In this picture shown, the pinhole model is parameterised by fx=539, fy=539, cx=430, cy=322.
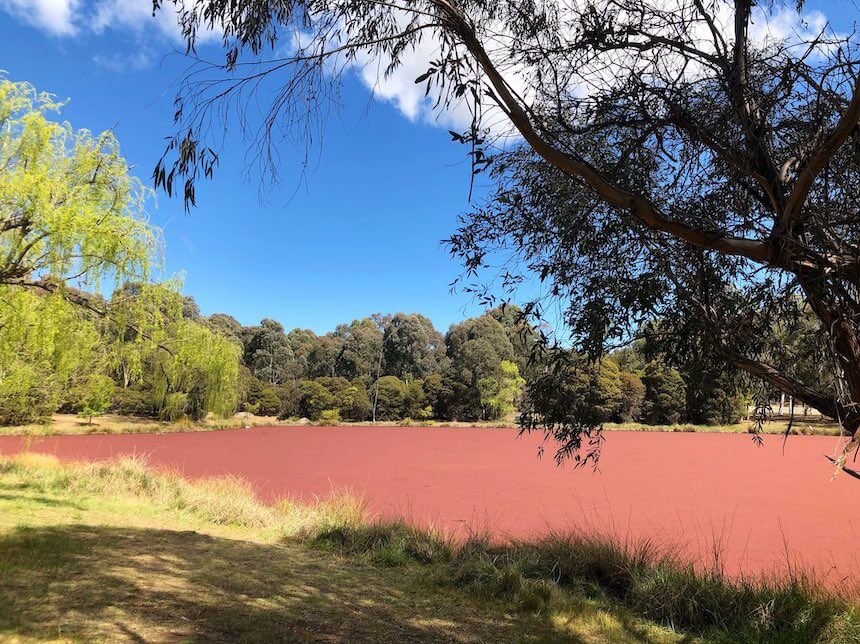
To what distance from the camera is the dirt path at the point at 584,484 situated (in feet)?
23.7

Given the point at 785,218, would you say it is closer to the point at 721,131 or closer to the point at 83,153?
the point at 721,131

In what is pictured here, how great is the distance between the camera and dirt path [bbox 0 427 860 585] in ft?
23.7

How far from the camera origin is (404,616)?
3533mm

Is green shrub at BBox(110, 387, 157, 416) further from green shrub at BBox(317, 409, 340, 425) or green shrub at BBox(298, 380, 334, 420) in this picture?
green shrub at BBox(317, 409, 340, 425)

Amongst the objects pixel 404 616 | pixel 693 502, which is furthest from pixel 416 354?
pixel 404 616

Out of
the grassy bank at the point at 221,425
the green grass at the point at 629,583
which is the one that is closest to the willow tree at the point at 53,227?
the green grass at the point at 629,583

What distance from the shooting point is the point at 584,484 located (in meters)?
11.9

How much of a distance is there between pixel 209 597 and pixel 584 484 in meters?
9.94

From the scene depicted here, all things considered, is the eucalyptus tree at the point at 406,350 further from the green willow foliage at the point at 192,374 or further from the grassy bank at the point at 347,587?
the grassy bank at the point at 347,587

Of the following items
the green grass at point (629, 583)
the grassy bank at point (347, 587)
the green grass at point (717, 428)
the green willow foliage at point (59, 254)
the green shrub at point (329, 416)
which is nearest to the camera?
the grassy bank at point (347, 587)

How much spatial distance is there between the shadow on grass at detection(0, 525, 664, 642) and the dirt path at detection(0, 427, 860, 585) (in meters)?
2.65

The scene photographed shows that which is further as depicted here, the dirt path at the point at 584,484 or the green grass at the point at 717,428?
the green grass at the point at 717,428

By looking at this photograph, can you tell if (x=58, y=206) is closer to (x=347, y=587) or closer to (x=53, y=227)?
(x=53, y=227)

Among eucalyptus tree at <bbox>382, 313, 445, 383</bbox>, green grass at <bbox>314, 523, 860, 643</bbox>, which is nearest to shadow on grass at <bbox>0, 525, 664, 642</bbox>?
green grass at <bbox>314, 523, 860, 643</bbox>
